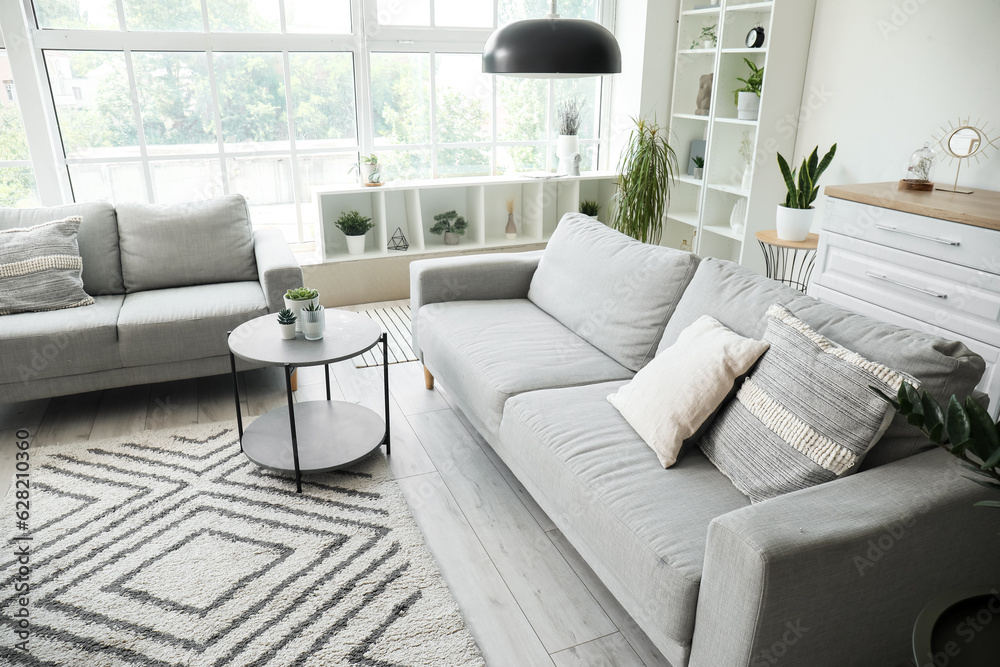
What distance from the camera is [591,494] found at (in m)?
1.71

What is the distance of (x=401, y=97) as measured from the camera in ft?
14.7

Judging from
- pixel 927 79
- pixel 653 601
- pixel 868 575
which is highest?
pixel 927 79

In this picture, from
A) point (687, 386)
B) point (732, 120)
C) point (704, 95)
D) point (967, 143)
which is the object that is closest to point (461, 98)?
point (704, 95)

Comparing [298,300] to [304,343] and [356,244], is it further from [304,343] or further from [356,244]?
[356,244]

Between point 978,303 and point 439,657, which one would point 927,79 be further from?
point 439,657

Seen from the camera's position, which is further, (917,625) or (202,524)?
(202,524)

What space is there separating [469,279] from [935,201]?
1.90 meters

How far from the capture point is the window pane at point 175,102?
394 centimetres

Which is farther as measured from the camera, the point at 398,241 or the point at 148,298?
the point at 398,241

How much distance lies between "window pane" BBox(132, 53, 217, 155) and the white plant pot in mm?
3158

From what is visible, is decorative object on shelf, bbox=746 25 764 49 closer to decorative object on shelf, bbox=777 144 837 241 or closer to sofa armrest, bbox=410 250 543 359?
decorative object on shelf, bbox=777 144 837 241

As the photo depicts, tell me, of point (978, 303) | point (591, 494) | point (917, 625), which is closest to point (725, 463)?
point (591, 494)

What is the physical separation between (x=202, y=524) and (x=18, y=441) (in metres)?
1.09

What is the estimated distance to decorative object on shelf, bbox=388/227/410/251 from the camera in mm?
4555
